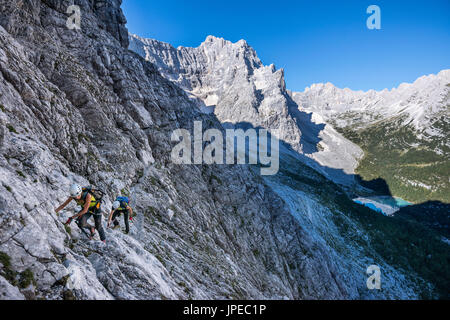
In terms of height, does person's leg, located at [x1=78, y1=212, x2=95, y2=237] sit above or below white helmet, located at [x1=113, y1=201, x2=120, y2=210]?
below

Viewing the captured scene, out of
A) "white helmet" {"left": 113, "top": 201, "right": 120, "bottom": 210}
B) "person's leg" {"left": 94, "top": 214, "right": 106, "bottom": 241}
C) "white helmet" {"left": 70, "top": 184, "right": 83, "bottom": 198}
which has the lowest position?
"person's leg" {"left": 94, "top": 214, "right": 106, "bottom": 241}

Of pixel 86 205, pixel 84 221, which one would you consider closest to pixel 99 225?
pixel 84 221

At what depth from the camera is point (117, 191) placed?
21625 mm

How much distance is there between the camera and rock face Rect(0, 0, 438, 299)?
11148mm

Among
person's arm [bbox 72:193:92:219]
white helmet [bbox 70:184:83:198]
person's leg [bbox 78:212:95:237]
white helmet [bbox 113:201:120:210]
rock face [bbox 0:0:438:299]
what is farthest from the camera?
white helmet [bbox 113:201:120:210]

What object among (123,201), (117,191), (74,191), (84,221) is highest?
(117,191)

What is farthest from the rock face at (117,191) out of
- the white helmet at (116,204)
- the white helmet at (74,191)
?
the white helmet at (116,204)

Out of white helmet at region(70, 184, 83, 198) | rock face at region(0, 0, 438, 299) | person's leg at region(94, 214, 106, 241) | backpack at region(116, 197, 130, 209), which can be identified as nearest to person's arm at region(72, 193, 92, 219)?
white helmet at region(70, 184, 83, 198)

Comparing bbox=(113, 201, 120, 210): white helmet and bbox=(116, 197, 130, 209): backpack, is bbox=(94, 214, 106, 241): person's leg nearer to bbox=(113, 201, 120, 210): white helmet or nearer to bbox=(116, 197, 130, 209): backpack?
bbox=(113, 201, 120, 210): white helmet

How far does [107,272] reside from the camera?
12.4 m

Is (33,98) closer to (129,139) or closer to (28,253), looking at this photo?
(129,139)

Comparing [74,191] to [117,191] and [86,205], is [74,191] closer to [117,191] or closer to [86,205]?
[86,205]
